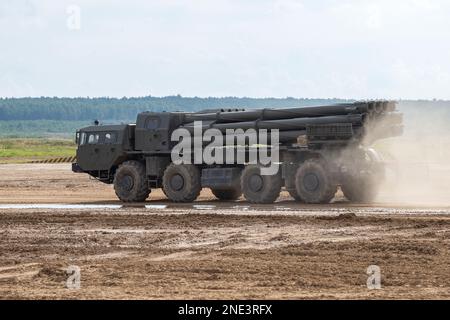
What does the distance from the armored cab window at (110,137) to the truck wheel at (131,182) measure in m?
0.92

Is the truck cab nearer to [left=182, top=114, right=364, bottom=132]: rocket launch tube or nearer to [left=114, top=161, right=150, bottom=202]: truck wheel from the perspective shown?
[left=114, top=161, right=150, bottom=202]: truck wheel

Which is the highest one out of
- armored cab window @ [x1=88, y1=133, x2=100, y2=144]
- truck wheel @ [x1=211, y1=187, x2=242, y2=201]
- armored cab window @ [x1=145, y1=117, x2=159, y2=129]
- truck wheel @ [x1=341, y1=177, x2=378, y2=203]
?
armored cab window @ [x1=145, y1=117, x2=159, y2=129]

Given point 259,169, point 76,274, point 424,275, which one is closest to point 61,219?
point 259,169

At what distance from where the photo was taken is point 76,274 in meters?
18.7

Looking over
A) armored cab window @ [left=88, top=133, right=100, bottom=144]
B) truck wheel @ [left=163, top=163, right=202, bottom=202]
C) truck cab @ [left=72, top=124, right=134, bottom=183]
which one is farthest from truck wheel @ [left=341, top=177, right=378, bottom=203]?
armored cab window @ [left=88, top=133, right=100, bottom=144]

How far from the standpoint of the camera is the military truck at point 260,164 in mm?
33750

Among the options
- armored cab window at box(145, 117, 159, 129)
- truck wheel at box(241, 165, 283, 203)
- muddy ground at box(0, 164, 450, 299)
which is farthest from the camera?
armored cab window at box(145, 117, 159, 129)

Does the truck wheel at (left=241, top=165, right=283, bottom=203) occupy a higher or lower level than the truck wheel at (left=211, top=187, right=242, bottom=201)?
higher

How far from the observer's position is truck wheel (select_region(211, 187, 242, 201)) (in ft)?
124

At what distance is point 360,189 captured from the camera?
34719mm
